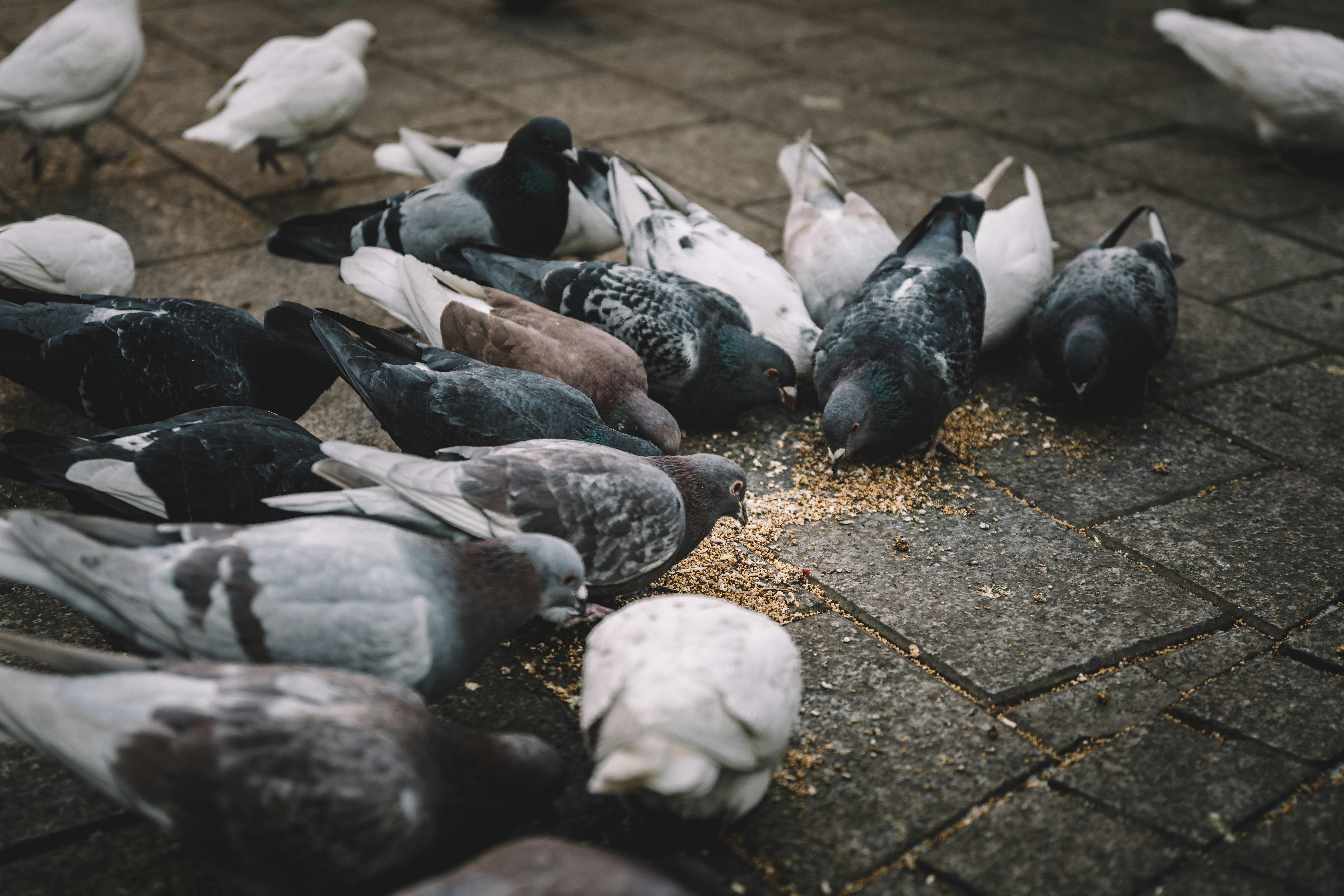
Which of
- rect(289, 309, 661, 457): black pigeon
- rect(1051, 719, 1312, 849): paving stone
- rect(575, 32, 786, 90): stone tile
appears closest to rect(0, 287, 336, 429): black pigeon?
rect(289, 309, 661, 457): black pigeon

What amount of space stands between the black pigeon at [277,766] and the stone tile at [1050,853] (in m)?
0.95

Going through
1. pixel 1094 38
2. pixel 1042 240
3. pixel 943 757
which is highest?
pixel 1094 38

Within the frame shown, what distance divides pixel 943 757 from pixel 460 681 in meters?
1.19

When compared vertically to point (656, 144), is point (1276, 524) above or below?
below

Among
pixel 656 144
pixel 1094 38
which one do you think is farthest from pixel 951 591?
pixel 1094 38

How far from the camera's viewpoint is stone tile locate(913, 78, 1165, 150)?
6.78 m

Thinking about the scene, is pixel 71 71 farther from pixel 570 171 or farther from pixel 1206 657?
pixel 1206 657

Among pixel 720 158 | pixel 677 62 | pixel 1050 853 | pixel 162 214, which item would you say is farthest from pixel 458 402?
pixel 677 62

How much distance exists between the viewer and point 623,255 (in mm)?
5309

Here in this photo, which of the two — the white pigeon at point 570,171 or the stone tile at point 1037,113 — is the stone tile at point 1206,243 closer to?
the stone tile at point 1037,113

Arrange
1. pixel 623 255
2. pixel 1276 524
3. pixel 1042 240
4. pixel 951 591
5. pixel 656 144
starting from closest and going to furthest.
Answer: pixel 951 591 < pixel 1276 524 < pixel 1042 240 < pixel 623 255 < pixel 656 144

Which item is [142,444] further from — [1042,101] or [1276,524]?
[1042,101]

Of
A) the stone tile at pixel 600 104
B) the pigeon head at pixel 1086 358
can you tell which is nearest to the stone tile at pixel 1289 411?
the pigeon head at pixel 1086 358

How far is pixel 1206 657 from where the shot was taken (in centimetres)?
281
